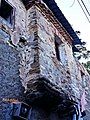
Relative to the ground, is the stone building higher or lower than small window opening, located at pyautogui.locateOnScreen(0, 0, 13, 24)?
lower

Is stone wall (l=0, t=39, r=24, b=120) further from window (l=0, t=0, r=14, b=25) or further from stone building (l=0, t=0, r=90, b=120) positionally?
window (l=0, t=0, r=14, b=25)

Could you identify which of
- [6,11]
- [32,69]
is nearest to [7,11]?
[6,11]

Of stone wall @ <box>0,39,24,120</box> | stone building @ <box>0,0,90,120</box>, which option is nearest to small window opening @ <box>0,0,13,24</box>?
stone building @ <box>0,0,90,120</box>

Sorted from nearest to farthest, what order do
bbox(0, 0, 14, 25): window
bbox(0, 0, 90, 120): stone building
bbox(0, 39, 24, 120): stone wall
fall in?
bbox(0, 39, 24, 120): stone wall → bbox(0, 0, 90, 120): stone building → bbox(0, 0, 14, 25): window

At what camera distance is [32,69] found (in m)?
5.88

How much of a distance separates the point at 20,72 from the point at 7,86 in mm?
666

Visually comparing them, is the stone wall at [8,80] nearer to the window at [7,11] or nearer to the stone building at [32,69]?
the stone building at [32,69]

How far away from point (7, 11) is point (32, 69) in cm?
186

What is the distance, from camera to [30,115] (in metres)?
5.45

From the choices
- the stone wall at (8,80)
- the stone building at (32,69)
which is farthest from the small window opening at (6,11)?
the stone wall at (8,80)

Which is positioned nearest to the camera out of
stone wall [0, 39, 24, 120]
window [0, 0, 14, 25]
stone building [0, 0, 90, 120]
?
stone wall [0, 39, 24, 120]

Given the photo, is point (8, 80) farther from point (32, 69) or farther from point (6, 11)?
point (6, 11)

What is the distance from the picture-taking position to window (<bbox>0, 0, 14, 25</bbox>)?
636 centimetres

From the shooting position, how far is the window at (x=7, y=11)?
20.9 ft
